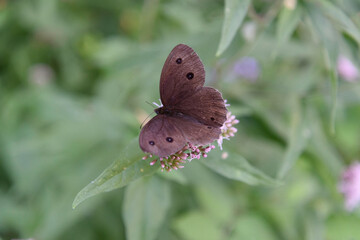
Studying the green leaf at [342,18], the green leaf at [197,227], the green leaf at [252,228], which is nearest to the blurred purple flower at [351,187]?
the green leaf at [252,228]

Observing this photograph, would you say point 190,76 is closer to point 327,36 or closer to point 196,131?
point 196,131

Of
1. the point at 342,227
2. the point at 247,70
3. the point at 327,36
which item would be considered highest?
the point at 247,70

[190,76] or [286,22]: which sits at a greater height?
[286,22]

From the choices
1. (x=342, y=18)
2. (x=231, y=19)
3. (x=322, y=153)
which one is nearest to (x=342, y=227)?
(x=322, y=153)

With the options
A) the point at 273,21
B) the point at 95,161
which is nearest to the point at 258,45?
the point at 273,21

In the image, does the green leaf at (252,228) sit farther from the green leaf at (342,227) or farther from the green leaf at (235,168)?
the green leaf at (235,168)

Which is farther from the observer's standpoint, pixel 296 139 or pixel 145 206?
pixel 296 139

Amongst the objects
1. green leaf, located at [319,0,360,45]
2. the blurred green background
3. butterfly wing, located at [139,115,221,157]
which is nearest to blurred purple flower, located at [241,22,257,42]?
the blurred green background
